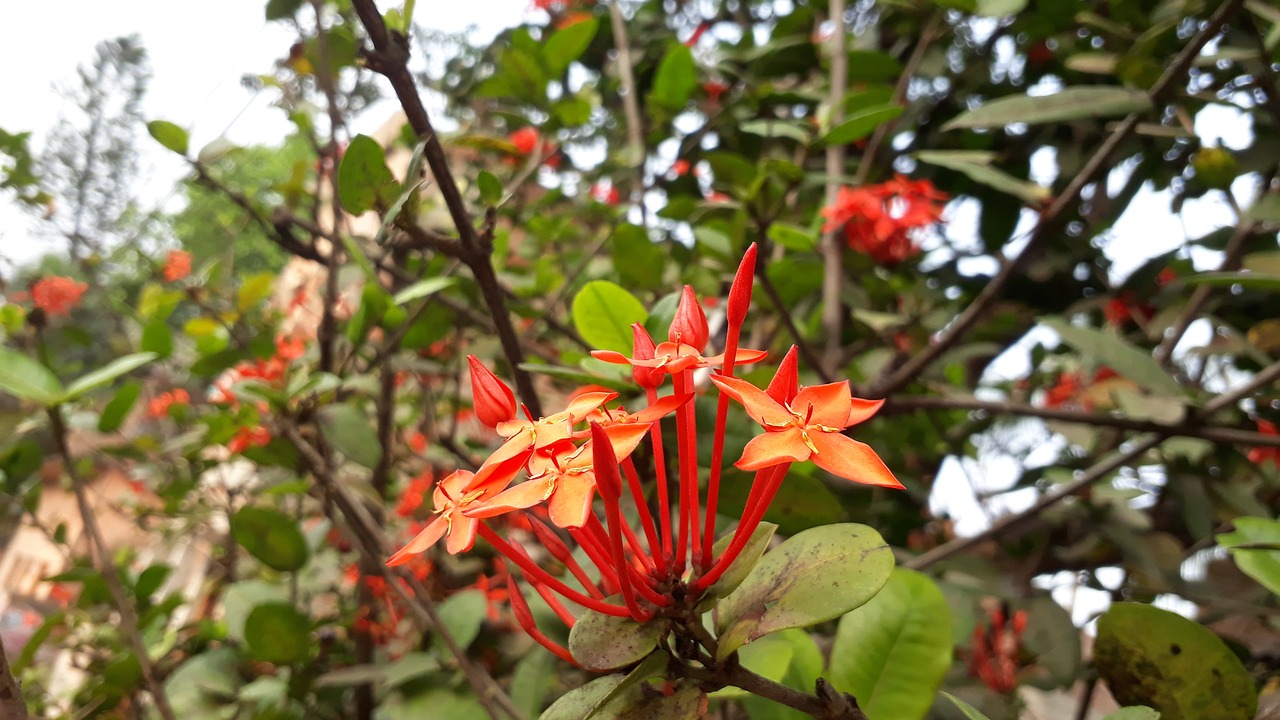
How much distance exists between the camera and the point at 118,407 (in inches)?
30.0

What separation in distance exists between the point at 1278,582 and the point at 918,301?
19.9 inches

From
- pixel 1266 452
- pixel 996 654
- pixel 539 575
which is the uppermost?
pixel 539 575

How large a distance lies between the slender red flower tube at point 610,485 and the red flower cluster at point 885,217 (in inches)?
26.6

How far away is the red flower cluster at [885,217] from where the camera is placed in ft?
2.86

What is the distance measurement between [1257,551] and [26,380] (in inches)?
34.6

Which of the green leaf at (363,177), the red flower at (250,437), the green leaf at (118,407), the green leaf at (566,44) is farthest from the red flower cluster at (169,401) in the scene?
the green leaf at (363,177)

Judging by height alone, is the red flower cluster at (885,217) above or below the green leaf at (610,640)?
below

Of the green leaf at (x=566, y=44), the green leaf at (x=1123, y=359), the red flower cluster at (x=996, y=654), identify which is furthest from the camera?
the red flower cluster at (x=996, y=654)

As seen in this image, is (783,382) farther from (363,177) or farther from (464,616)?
(464,616)

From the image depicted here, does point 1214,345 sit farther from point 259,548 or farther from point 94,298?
point 94,298

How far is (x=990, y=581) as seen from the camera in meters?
0.87

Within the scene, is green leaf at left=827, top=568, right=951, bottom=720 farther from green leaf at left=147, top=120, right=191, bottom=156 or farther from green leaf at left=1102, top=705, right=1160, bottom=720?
green leaf at left=147, top=120, right=191, bottom=156

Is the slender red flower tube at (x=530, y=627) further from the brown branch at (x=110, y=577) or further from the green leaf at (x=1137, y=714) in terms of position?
the brown branch at (x=110, y=577)

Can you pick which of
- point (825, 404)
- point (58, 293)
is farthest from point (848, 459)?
point (58, 293)
